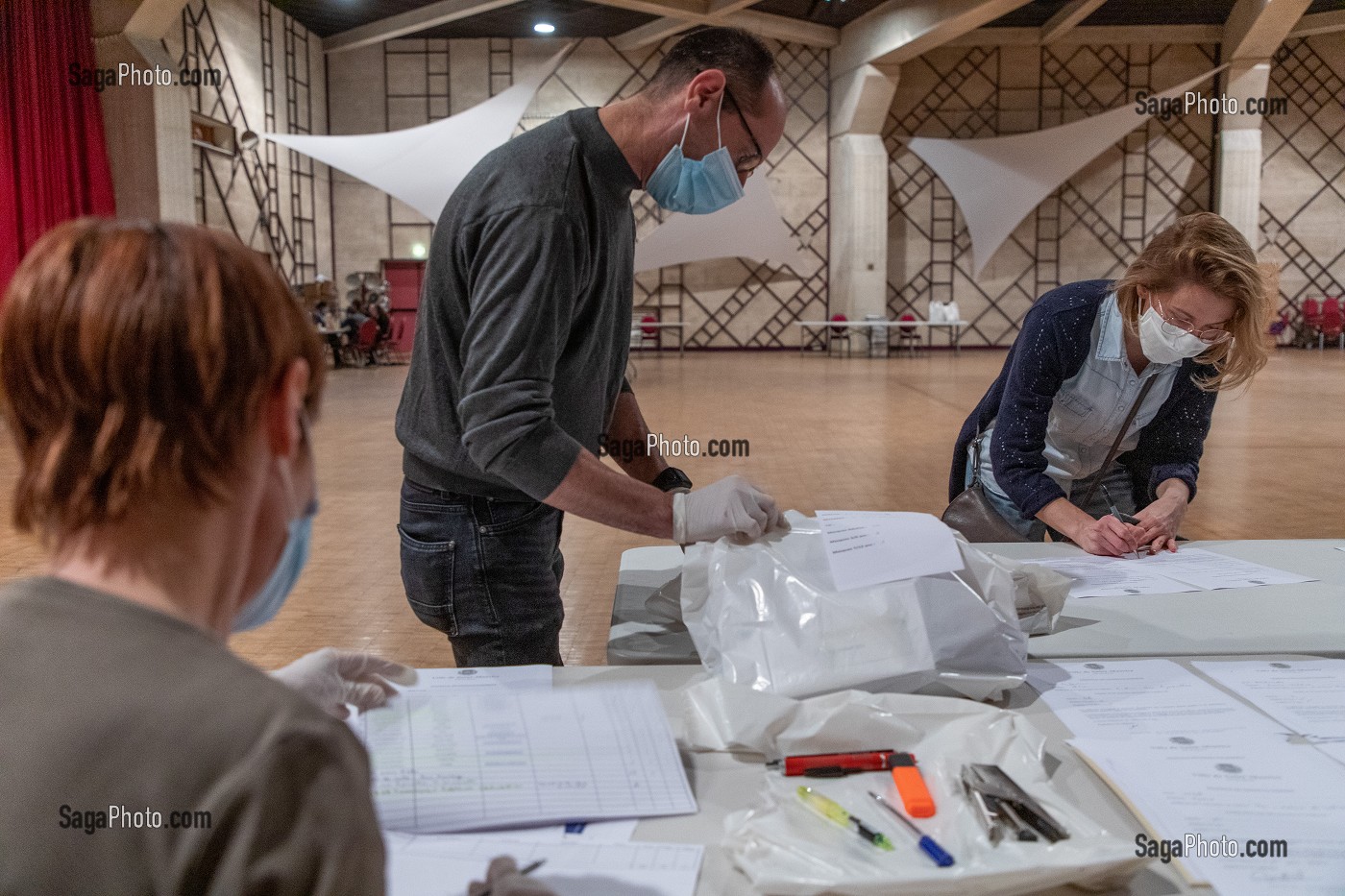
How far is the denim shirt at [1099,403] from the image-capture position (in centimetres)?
204

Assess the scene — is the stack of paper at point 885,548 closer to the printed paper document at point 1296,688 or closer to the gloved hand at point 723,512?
the gloved hand at point 723,512

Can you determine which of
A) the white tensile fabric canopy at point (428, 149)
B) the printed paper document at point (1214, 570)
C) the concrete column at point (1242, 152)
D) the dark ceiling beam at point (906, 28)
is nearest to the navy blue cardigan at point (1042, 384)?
the printed paper document at point (1214, 570)

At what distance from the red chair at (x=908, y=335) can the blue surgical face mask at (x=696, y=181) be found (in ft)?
45.9

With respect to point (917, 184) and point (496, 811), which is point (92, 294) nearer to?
point (496, 811)

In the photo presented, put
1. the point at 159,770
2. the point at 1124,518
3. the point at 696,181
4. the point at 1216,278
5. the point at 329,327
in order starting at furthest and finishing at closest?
1. the point at 329,327
2. the point at 1124,518
3. the point at 1216,278
4. the point at 696,181
5. the point at 159,770

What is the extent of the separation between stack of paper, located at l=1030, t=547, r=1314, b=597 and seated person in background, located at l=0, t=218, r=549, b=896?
54.0 inches

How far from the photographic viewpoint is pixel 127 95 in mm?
9125

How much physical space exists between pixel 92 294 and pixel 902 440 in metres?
6.18

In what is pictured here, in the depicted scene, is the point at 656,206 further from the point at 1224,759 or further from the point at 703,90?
the point at 1224,759

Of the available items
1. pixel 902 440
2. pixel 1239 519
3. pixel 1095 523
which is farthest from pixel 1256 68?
pixel 1095 523

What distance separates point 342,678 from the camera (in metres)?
0.96

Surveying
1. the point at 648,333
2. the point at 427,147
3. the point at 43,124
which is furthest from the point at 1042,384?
the point at 648,333

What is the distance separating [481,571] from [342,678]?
54 cm

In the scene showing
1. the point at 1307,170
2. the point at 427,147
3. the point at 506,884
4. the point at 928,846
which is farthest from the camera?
the point at 1307,170
